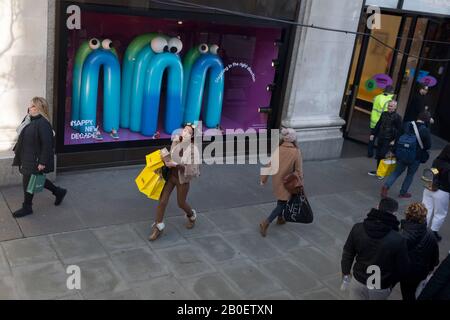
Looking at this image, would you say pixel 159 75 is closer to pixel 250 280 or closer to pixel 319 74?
pixel 319 74

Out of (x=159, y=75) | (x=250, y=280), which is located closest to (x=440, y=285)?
(x=250, y=280)

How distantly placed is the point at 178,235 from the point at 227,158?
3.23m

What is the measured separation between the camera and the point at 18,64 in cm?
709

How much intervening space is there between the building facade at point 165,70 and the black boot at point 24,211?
0.94 m

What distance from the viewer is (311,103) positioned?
1014cm

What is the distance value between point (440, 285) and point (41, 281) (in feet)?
12.7

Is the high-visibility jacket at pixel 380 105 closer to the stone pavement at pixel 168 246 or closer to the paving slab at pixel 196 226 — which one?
the stone pavement at pixel 168 246

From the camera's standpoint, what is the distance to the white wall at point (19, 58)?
22.6 ft

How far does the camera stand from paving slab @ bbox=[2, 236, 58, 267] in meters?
5.70

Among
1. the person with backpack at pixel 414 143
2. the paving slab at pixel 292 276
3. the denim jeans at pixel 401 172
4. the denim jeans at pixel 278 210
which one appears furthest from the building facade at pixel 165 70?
the paving slab at pixel 292 276

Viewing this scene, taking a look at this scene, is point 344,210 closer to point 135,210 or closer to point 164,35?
point 135,210

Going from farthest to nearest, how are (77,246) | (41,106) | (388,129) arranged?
(388,129) → (41,106) → (77,246)

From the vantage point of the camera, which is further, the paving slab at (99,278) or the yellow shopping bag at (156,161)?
the yellow shopping bag at (156,161)

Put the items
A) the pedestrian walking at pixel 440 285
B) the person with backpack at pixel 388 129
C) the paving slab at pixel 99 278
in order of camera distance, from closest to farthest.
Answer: the pedestrian walking at pixel 440 285
the paving slab at pixel 99 278
the person with backpack at pixel 388 129
